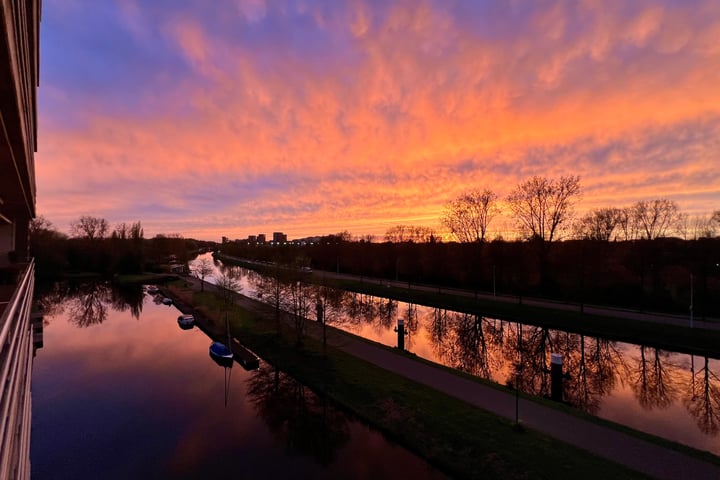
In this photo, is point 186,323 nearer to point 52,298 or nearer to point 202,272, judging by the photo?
point 202,272

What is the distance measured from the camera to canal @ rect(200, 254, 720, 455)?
1544 cm

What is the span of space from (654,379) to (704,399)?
248 centimetres

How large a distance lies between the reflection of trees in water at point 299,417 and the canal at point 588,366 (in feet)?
19.3

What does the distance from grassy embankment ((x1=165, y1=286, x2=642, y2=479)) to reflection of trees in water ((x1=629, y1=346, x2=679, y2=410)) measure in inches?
361

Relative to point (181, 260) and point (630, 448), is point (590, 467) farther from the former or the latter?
point (181, 260)

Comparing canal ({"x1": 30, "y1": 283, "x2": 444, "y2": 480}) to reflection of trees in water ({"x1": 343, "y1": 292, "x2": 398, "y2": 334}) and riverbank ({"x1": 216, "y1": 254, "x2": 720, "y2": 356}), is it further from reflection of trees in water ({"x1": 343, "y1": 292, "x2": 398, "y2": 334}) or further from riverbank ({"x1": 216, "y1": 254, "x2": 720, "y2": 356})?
reflection of trees in water ({"x1": 343, "y1": 292, "x2": 398, "y2": 334})

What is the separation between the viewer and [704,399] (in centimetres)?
1706

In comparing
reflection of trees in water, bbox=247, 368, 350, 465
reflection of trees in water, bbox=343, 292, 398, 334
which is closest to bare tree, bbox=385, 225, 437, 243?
reflection of trees in water, bbox=343, 292, 398, 334

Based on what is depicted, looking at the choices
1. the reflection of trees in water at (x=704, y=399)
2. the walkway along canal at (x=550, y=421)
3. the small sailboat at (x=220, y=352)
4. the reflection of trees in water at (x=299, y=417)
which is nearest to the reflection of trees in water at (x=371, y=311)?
the small sailboat at (x=220, y=352)

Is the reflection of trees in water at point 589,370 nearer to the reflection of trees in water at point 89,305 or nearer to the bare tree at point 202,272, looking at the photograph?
the reflection of trees in water at point 89,305

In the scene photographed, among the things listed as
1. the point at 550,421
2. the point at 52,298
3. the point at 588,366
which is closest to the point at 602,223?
the point at 588,366

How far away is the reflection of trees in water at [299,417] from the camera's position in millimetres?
13883

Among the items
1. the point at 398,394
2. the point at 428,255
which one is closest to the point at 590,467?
the point at 398,394

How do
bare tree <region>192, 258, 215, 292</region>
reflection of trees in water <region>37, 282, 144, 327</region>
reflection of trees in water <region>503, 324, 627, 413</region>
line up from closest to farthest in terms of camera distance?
reflection of trees in water <region>503, 324, 627, 413</region> < reflection of trees in water <region>37, 282, 144, 327</region> < bare tree <region>192, 258, 215, 292</region>
